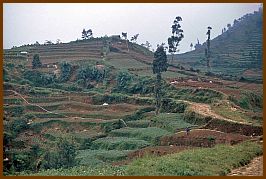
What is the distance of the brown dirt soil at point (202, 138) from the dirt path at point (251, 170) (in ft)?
18.5

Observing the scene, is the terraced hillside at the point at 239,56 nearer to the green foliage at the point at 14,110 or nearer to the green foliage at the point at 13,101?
the green foliage at the point at 13,101

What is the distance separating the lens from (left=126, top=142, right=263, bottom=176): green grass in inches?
497

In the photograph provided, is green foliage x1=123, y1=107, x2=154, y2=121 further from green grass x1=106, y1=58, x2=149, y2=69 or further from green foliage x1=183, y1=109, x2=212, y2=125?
green grass x1=106, y1=58, x2=149, y2=69

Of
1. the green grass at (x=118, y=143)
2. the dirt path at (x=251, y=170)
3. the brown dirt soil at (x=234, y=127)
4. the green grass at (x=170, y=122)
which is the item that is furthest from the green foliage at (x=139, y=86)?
the dirt path at (x=251, y=170)

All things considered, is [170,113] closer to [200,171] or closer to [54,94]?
[54,94]

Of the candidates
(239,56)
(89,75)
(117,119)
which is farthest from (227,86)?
(239,56)

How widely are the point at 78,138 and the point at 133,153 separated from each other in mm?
9368

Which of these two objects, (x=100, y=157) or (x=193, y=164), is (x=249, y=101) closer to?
(x=100, y=157)

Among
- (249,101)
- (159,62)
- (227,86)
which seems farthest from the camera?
(227,86)

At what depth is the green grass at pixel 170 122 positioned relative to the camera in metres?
27.8

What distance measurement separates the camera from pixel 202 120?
27.6 metres

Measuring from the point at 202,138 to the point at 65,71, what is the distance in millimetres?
33810

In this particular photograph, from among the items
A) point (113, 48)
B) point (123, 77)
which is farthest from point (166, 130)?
point (113, 48)

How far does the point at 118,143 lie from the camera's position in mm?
26250
